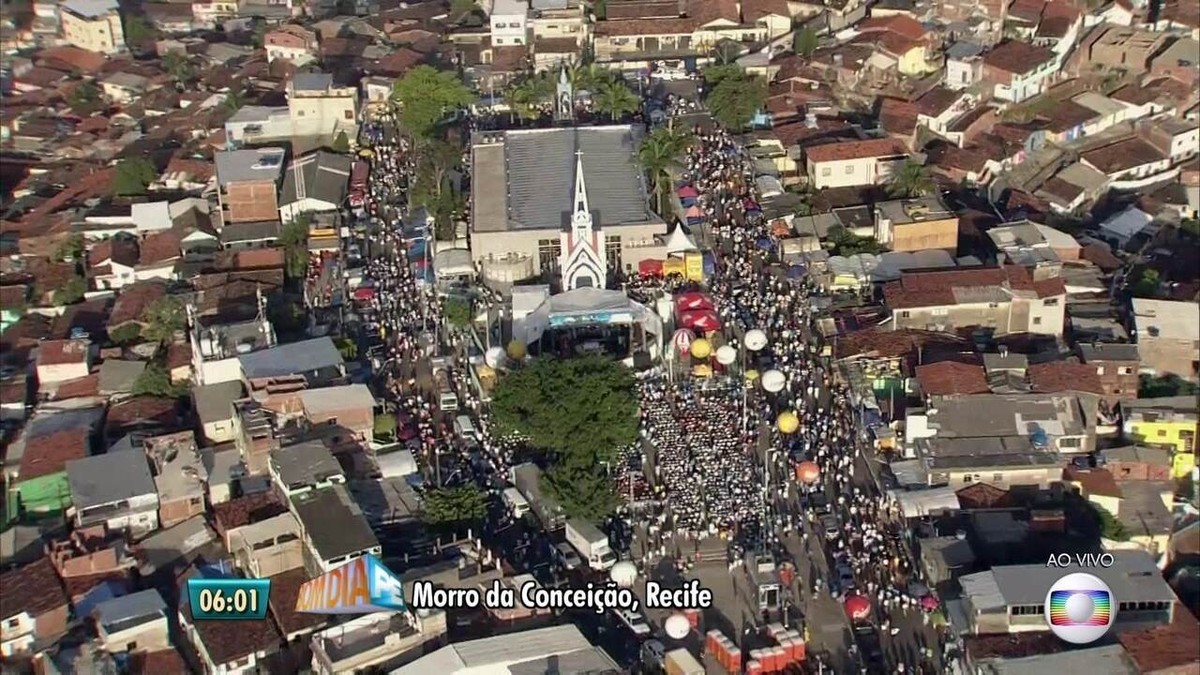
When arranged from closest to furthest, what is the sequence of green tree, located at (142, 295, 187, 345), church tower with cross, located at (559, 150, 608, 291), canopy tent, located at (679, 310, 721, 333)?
1. canopy tent, located at (679, 310, 721, 333)
2. church tower with cross, located at (559, 150, 608, 291)
3. green tree, located at (142, 295, 187, 345)

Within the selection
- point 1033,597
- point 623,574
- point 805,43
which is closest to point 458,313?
point 623,574

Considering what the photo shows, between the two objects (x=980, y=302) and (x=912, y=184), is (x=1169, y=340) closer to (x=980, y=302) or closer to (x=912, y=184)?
(x=980, y=302)

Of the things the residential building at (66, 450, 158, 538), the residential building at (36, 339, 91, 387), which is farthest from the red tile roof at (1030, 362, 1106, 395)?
the residential building at (36, 339, 91, 387)

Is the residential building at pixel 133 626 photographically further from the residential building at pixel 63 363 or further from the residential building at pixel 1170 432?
the residential building at pixel 1170 432

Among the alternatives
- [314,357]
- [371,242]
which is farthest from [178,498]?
[371,242]

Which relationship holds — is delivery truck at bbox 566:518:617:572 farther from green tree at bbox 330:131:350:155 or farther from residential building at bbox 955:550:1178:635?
green tree at bbox 330:131:350:155

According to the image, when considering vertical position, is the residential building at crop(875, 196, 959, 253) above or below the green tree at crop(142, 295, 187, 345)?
above
